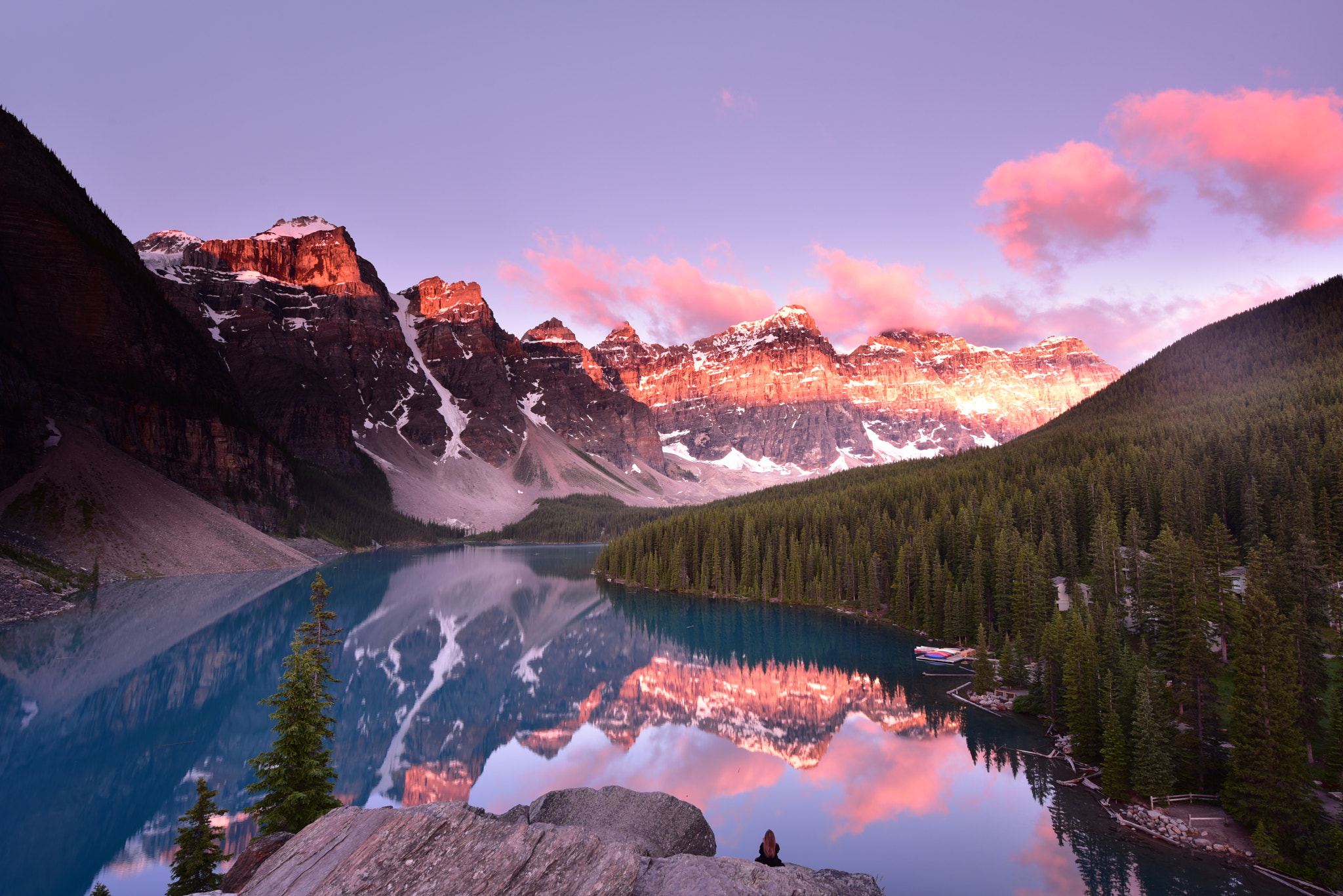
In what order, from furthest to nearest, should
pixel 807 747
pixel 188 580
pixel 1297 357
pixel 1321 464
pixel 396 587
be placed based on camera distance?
pixel 396 587 < pixel 188 580 < pixel 1297 357 < pixel 1321 464 < pixel 807 747

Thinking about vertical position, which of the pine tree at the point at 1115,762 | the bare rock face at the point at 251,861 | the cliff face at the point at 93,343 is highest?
the cliff face at the point at 93,343

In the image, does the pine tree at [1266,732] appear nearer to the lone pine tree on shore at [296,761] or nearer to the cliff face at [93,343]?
the lone pine tree on shore at [296,761]

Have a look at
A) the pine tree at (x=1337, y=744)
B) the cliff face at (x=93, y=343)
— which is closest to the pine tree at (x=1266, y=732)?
the pine tree at (x=1337, y=744)

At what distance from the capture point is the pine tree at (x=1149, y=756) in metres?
23.3

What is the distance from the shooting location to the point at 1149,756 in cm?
2344

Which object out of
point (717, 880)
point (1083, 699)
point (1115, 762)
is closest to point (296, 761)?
point (717, 880)

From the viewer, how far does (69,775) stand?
91.4 feet

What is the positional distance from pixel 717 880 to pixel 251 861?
8.61m

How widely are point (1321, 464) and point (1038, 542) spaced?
2022 centimetres

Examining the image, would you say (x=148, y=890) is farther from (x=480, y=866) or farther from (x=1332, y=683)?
(x=1332, y=683)

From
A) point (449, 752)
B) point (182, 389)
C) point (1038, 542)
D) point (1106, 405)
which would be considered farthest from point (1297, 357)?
point (182, 389)

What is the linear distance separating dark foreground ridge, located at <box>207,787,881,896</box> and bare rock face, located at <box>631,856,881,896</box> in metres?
0.02

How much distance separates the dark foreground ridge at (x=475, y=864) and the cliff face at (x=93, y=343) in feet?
363

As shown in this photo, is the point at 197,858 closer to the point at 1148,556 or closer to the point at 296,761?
the point at 296,761
